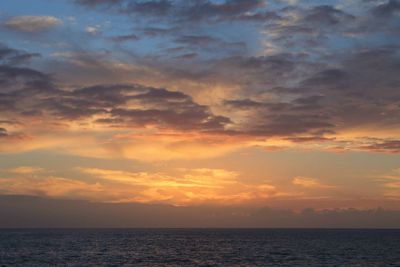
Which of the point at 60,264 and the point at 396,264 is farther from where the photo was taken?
the point at 396,264

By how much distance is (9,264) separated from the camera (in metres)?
75.8

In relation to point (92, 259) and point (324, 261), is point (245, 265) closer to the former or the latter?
point (324, 261)

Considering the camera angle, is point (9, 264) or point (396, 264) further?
point (396, 264)

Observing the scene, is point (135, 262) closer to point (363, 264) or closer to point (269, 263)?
point (269, 263)

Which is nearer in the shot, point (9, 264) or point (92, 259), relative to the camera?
point (9, 264)

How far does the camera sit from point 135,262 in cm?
8031

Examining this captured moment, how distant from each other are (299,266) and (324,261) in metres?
10.2

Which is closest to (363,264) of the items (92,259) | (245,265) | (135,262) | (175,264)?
(245,265)

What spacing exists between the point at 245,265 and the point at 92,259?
26505mm

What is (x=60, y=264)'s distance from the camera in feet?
248

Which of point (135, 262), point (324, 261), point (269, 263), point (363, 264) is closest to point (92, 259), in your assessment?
point (135, 262)

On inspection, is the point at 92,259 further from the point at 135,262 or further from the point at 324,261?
the point at 324,261

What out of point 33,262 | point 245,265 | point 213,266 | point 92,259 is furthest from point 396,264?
point 33,262

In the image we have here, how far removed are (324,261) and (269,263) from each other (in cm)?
1084
